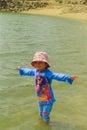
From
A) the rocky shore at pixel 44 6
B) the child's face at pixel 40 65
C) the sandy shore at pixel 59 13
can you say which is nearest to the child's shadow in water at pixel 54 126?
the child's face at pixel 40 65

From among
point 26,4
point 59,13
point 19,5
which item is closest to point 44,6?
point 26,4

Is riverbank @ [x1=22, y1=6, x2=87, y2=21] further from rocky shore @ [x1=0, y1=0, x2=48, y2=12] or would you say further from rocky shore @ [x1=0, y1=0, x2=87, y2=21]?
rocky shore @ [x1=0, y1=0, x2=48, y2=12]

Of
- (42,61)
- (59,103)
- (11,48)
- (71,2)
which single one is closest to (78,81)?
(59,103)

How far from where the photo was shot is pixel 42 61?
6715 mm

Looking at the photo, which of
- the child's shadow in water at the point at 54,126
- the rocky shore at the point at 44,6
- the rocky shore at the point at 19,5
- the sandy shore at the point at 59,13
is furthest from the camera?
the rocky shore at the point at 19,5

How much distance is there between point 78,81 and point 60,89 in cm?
111

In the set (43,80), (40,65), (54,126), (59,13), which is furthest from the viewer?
(59,13)

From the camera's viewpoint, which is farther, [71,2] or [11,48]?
[71,2]

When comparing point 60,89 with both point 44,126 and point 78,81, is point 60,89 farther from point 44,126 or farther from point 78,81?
point 44,126

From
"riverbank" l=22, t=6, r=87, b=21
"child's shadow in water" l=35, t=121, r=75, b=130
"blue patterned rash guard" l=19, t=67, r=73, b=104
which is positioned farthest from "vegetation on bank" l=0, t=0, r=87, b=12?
"blue patterned rash guard" l=19, t=67, r=73, b=104

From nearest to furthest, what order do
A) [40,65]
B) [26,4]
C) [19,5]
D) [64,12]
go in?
[40,65] < [64,12] < [19,5] < [26,4]

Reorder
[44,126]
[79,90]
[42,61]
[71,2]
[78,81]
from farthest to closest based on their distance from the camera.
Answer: [71,2] → [78,81] → [79,90] → [44,126] → [42,61]

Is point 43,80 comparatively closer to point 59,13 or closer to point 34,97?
point 34,97

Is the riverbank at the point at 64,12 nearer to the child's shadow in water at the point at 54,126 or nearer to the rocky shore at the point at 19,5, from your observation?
the rocky shore at the point at 19,5
